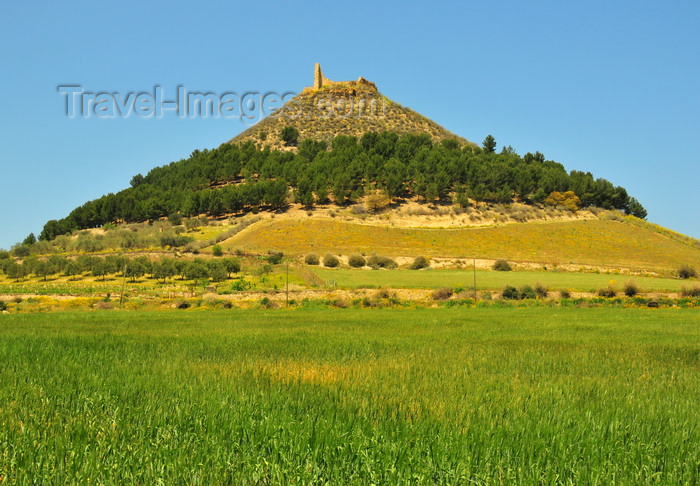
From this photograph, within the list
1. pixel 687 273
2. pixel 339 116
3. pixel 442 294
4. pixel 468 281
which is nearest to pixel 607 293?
pixel 468 281

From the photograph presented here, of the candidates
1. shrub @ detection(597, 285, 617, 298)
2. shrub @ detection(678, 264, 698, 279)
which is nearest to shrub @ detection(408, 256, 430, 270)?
shrub @ detection(597, 285, 617, 298)

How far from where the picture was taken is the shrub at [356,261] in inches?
2311

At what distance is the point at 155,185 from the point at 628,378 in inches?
4991

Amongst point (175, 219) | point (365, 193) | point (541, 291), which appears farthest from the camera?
point (365, 193)

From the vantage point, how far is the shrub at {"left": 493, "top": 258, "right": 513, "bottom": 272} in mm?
58781

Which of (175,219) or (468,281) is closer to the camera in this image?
(468,281)

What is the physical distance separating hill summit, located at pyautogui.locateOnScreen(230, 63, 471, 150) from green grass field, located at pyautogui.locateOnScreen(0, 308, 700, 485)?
12881cm

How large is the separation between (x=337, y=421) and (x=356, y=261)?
54945 millimetres

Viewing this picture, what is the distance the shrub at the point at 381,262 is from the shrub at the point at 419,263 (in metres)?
2.18

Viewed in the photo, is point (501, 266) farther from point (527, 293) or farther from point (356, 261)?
point (527, 293)

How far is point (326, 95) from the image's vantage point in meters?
150

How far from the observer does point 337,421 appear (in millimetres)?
3912

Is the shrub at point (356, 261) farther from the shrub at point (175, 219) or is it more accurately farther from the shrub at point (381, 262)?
the shrub at point (175, 219)

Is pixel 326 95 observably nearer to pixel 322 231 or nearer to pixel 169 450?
pixel 322 231
